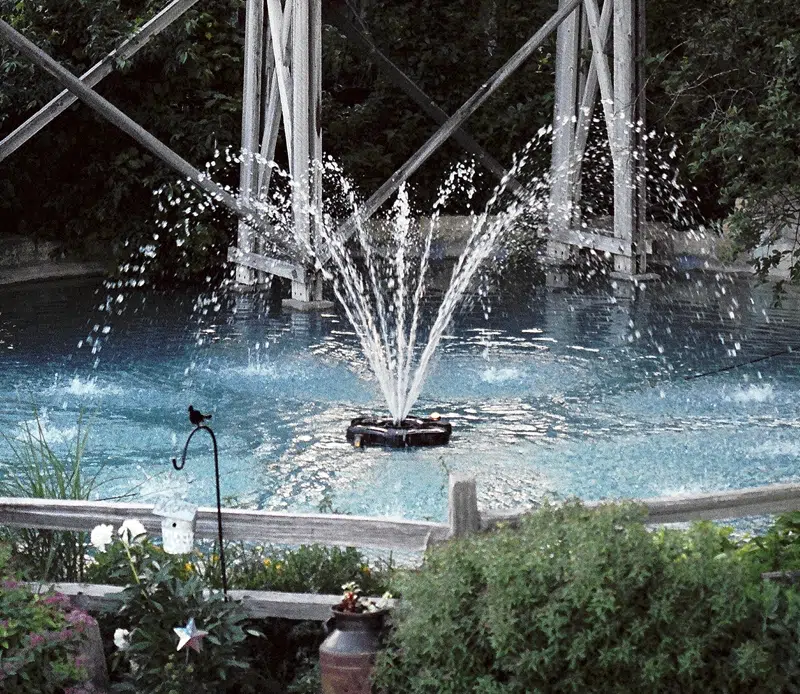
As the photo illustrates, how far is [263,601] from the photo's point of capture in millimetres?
4074

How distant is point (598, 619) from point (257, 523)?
1.12m

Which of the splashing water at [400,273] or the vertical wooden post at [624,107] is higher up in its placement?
the vertical wooden post at [624,107]

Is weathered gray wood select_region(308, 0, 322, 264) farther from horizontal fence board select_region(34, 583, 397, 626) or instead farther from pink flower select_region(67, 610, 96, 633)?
pink flower select_region(67, 610, 96, 633)

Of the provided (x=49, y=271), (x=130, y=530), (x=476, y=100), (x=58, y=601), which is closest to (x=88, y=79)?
(x=476, y=100)

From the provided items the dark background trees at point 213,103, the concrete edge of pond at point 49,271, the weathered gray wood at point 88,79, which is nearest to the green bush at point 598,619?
the dark background trees at point 213,103

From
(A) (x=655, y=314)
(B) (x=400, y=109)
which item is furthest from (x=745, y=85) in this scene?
(B) (x=400, y=109)

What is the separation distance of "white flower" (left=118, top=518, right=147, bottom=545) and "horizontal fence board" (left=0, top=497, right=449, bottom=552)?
0.08m

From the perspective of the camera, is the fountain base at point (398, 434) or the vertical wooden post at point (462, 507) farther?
the fountain base at point (398, 434)

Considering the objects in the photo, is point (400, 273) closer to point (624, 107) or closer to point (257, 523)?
point (624, 107)

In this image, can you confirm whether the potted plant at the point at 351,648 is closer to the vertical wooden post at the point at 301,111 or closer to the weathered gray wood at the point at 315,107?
the vertical wooden post at the point at 301,111

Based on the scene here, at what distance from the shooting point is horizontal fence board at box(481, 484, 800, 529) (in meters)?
3.97

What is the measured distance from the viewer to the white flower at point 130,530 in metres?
4.05

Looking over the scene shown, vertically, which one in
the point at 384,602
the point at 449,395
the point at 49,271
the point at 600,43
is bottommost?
the point at 384,602

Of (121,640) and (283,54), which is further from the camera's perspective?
(283,54)
